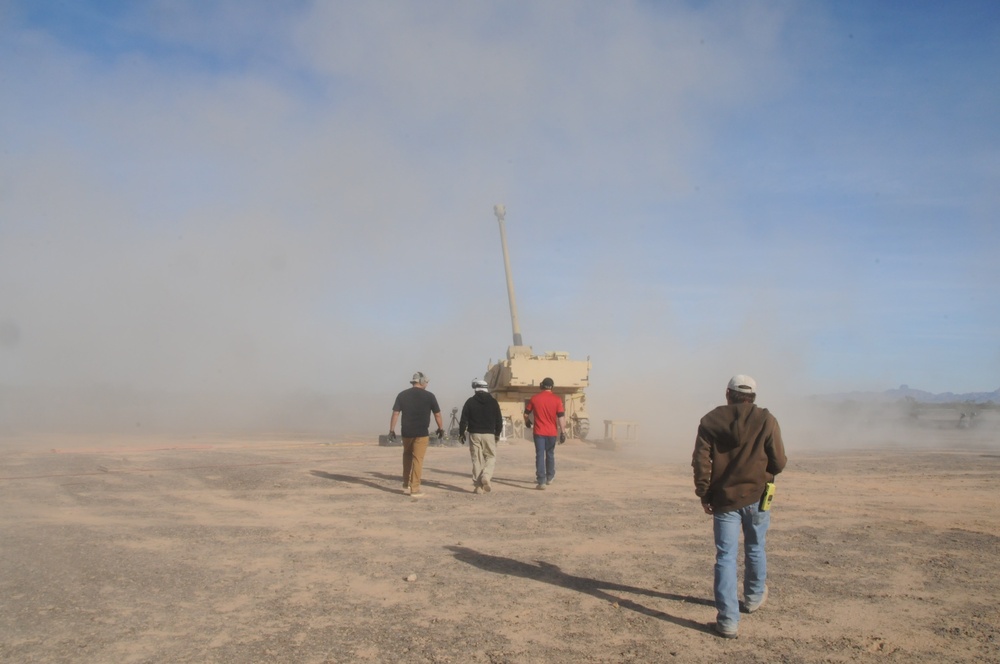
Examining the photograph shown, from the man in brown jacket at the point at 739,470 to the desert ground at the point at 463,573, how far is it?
1.70 ft

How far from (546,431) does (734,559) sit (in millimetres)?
7264

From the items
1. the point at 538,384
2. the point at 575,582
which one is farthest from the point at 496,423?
the point at 538,384

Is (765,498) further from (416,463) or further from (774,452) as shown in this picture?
(416,463)

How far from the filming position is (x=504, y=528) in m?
9.19

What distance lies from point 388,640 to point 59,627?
2141mm

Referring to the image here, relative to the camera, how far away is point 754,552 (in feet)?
19.1

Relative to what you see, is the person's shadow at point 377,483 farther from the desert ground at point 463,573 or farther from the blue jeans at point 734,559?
the blue jeans at point 734,559

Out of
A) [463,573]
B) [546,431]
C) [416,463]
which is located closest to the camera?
[463,573]

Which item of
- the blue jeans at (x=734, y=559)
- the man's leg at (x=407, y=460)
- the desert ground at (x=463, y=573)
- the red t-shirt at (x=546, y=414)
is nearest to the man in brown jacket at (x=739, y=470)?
the blue jeans at (x=734, y=559)

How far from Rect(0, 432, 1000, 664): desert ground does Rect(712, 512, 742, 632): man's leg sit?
0.14 meters

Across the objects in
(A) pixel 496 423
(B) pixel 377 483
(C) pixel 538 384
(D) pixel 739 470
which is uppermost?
(C) pixel 538 384

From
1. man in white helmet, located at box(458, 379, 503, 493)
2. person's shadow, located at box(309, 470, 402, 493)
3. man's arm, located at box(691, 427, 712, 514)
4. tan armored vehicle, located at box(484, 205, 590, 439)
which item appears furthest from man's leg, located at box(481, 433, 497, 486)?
tan armored vehicle, located at box(484, 205, 590, 439)

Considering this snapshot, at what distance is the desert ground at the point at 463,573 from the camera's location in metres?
5.21

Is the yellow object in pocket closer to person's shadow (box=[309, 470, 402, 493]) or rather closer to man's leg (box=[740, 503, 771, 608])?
man's leg (box=[740, 503, 771, 608])
